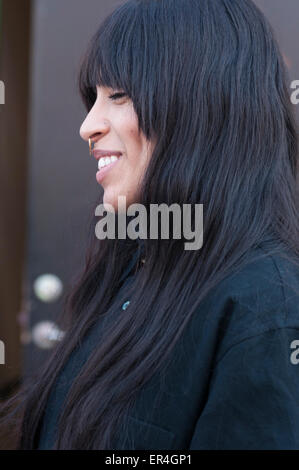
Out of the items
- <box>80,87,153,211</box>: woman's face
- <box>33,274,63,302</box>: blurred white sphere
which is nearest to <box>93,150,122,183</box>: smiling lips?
<box>80,87,153,211</box>: woman's face

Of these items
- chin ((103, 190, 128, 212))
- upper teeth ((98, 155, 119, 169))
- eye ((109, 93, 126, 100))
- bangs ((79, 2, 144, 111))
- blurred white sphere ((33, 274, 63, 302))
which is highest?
bangs ((79, 2, 144, 111))

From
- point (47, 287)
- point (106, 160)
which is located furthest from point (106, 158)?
point (47, 287)

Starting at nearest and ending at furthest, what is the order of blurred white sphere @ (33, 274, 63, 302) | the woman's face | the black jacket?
1. the black jacket
2. the woman's face
3. blurred white sphere @ (33, 274, 63, 302)

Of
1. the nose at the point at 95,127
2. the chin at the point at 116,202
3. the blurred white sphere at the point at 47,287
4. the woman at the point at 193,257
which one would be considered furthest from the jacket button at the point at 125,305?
the blurred white sphere at the point at 47,287

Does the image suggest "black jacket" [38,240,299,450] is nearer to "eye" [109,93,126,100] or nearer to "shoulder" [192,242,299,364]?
"shoulder" [192,242,299,364]

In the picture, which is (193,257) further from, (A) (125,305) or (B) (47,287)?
(B) (47,287)

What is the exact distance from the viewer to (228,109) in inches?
38.0

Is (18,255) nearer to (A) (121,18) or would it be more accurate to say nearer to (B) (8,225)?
(B) (8,225)

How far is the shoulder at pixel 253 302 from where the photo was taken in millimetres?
805

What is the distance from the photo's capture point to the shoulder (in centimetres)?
80

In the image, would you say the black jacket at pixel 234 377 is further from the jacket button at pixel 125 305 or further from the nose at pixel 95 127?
the nose at pixel 95 127

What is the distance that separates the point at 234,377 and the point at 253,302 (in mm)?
107

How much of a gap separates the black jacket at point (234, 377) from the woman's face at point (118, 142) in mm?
265

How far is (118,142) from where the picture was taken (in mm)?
1053
